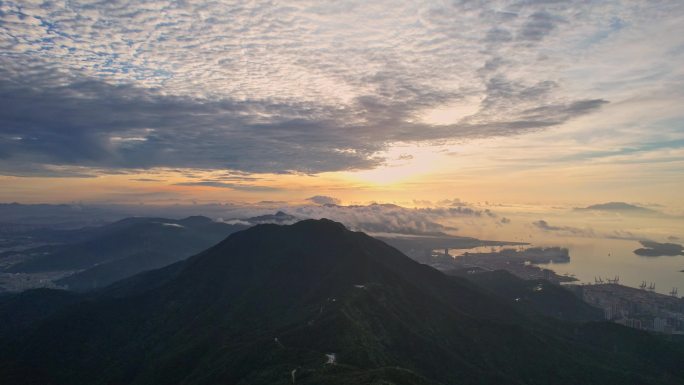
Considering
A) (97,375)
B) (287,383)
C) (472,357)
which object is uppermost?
(287,383)

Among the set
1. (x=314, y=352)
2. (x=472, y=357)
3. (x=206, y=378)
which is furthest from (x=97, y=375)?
(x=472, y=357)

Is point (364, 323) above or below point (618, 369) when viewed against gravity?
above

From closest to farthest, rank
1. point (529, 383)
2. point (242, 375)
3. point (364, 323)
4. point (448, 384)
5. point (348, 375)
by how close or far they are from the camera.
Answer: point (348, 375), point (242, 375), point (448, 384), point (529, 383), point (364, 323)

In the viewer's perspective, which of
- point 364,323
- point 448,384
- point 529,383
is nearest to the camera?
point 448,384

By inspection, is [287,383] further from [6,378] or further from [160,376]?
[6,378]

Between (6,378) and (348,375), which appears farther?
(6,378)

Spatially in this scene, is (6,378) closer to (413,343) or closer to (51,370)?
(51,370)

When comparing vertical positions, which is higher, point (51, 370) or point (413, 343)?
point (413, 343)

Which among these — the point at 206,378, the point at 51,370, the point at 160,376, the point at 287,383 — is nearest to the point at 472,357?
the point at 287,383

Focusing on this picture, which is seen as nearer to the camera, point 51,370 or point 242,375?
point 242,375
